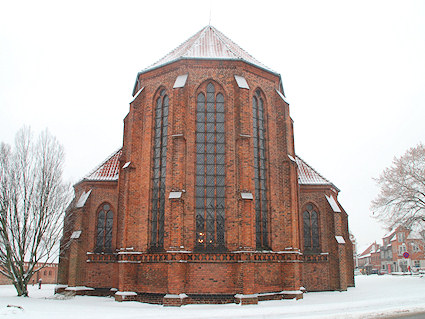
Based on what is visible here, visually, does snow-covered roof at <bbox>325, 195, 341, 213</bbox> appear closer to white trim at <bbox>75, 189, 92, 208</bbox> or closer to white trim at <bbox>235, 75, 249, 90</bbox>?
white trim at <bbox>235, 75, 249, 90</bbox>

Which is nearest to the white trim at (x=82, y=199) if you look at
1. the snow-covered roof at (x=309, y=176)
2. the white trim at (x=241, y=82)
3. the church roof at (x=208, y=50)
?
the church roof at (x=208, y=50)

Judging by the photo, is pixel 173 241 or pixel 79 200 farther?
pixel 79 200

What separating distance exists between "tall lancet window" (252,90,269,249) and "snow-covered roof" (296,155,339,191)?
245 inches

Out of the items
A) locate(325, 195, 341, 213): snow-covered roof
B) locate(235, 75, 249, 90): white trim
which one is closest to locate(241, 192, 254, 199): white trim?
locate(235, 75, 249, 90): white trim

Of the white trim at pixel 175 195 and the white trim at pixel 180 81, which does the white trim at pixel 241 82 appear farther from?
the white trim at pixel 175 195

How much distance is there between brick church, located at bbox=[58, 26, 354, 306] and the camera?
56.6ft

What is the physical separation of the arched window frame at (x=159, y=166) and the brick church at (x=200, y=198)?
0.06m

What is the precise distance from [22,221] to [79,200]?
3629mm

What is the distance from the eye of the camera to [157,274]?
17.8 metres

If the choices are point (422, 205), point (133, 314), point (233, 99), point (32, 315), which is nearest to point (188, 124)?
point (233, 99)

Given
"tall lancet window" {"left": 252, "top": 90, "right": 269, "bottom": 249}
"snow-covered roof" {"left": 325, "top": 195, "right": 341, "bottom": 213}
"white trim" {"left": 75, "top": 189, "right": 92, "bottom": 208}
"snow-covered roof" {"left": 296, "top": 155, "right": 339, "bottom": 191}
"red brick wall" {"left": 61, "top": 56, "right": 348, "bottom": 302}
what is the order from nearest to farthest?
"red brick wall" {"left": 61, "top": 56, "right": 348, "bottom": 302} < "tall lancet window" {"left": 252, "top": 90, "right": 269, "bottom": 249} < "white trim" {"left": 75, "top": 189, "right": 92, "bottom": 208} < "snow-covered roof" {"left": 325, "top": 195, "right": 341, "bottom": 213} < "snow-covered roof" {"left": 296, "top": 155, "right": 339, "bottom": 191}

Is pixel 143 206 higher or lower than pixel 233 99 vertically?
lower

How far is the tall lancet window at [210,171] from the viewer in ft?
58.5

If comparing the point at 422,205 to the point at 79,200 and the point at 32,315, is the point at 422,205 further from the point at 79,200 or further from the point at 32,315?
the point at 32,315
